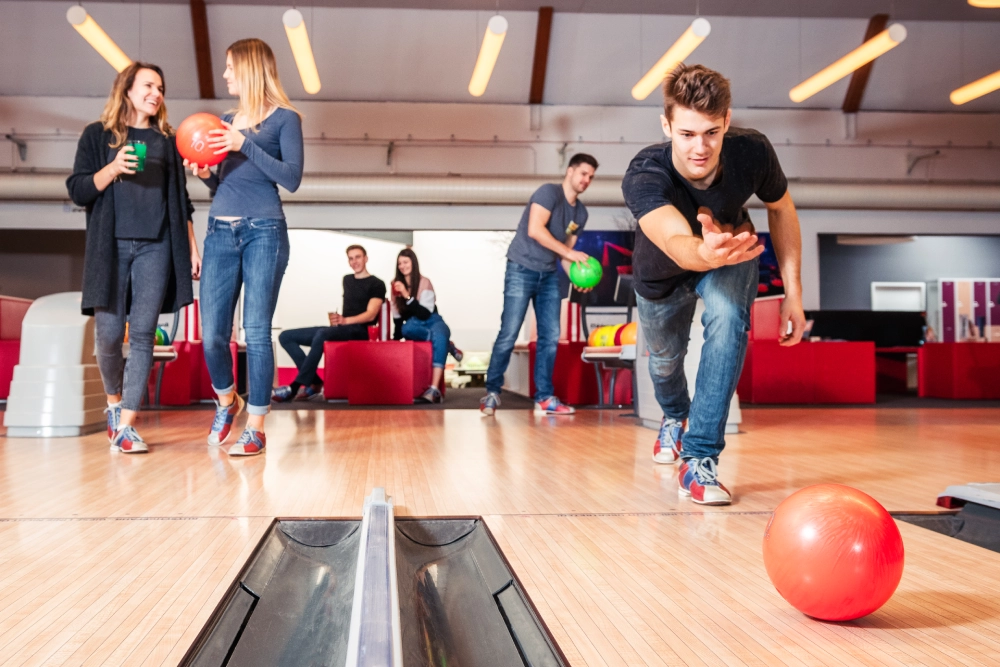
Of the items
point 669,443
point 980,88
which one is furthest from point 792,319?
point 980,88

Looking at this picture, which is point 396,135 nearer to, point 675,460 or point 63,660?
point 675,460

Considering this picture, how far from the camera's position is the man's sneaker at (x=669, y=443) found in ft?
7.48

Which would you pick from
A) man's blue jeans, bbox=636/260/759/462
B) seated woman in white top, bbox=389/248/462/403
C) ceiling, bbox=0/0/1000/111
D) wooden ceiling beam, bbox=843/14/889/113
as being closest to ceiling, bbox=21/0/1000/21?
→ ceiling, bbox=0/0/1000/111

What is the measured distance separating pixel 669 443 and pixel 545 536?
40.9 inches

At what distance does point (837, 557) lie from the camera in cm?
91

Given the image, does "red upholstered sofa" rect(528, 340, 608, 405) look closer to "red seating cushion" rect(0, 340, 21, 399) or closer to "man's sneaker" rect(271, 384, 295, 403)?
"man's sneaker" rect(271, 384, 295, 403)

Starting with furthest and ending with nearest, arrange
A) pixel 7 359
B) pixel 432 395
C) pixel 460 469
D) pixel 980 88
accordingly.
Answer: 1. pixel 980 88
2. pixel 432 395
3. pixel 7 359
4. pixel 460 469

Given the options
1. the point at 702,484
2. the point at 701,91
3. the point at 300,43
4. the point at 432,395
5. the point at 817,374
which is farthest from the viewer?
the point at 300,43

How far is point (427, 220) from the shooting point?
30.1 feet

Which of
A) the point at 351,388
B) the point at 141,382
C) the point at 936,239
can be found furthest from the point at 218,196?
the point at 936,239

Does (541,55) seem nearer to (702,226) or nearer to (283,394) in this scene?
(283,394)

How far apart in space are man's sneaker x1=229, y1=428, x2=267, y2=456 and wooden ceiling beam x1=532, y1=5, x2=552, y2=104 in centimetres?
716

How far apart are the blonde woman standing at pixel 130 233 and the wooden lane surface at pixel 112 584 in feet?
3.73

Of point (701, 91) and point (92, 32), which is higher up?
point (92, 32)
